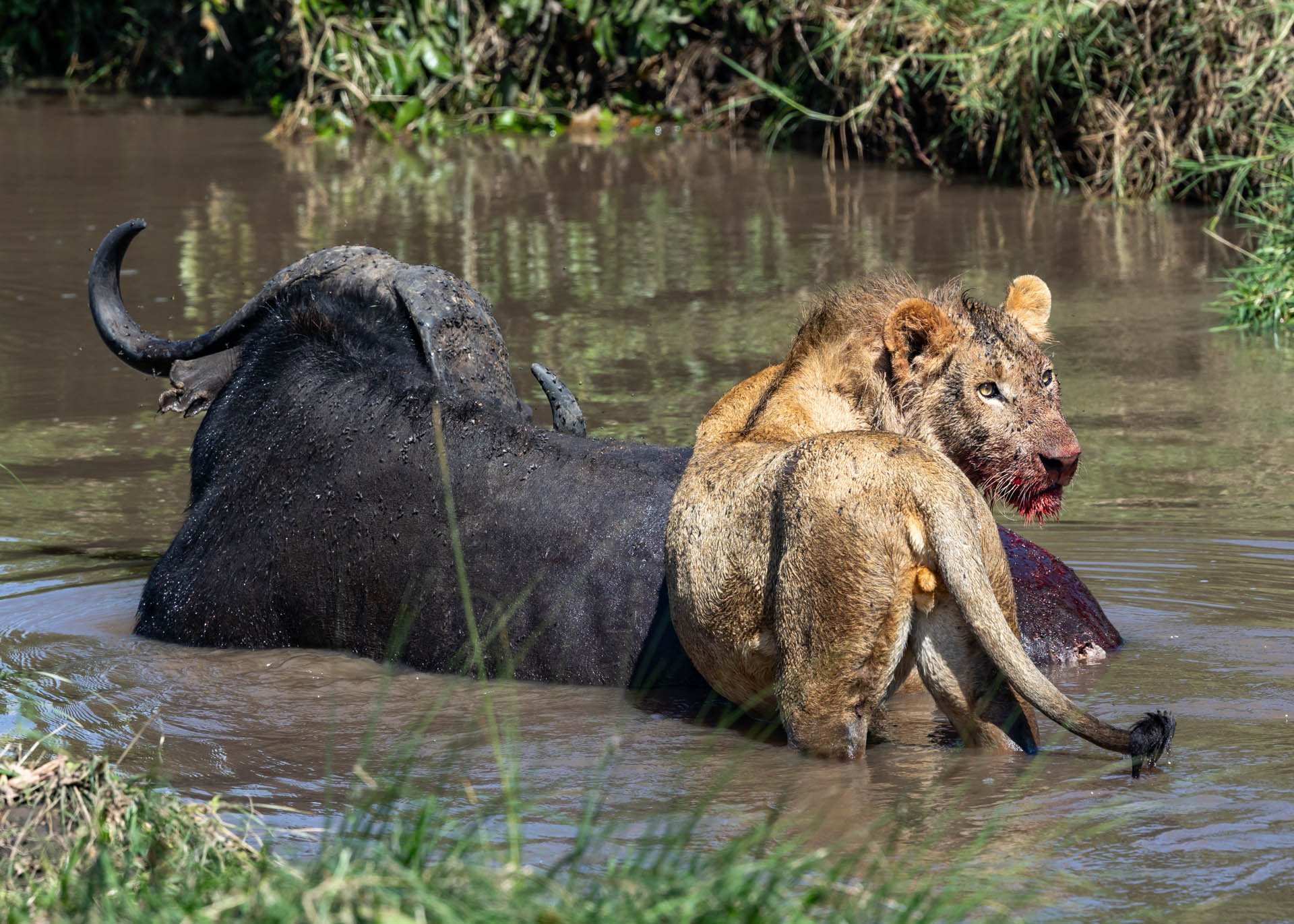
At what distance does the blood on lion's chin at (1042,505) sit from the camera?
482 centimetres

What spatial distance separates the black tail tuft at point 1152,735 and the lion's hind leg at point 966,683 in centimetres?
33

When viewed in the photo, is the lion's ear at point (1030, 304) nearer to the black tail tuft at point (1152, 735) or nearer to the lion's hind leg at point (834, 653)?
the lion's hind leg at point (834, 653)

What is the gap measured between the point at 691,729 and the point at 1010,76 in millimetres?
8425

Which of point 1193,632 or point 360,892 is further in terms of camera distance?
point 1193,632

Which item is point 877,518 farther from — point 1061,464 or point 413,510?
point 413,510

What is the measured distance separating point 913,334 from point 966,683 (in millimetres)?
1043

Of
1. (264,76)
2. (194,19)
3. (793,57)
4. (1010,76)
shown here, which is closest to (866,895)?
(1010,76)

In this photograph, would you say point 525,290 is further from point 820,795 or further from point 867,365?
point 820,795

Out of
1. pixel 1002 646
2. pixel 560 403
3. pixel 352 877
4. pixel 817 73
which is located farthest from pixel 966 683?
pixel 817 73

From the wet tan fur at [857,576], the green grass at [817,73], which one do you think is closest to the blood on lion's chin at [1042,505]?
the wet tan fur at [857,576]

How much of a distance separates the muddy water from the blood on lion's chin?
0.59 metres

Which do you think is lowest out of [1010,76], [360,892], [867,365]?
[360,892]

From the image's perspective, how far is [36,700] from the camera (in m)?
5.31

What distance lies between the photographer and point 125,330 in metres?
6.34
